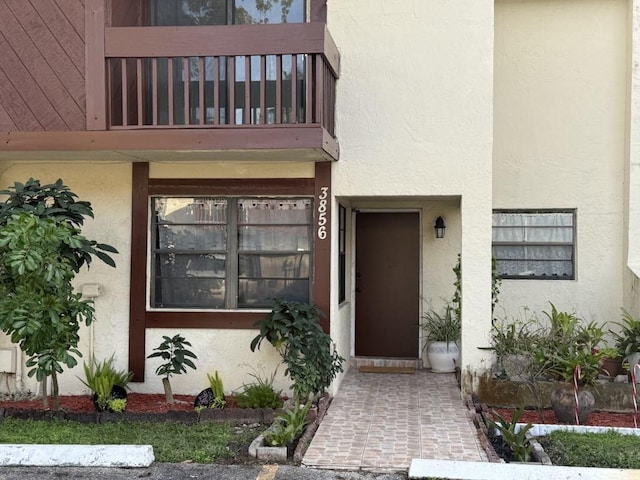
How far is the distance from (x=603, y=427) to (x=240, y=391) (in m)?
3.76

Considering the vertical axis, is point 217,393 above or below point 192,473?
above

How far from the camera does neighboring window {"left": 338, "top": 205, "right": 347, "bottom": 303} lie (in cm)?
783

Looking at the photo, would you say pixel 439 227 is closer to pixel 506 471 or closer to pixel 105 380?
pixel 506 471

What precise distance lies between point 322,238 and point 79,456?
3.33 metres

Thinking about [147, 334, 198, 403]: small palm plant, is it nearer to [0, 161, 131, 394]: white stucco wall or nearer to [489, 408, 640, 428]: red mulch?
[0, 161, 131, 394]: white stucco wall

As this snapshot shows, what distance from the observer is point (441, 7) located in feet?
23.1

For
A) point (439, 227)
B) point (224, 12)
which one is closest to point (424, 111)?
point (439, 227)

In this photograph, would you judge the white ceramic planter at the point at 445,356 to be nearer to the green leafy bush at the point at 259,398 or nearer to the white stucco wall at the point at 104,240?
the green leafy bush at the point at 259,398

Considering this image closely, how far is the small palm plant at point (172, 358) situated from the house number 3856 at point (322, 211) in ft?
6.28

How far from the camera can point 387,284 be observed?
8.90 metres

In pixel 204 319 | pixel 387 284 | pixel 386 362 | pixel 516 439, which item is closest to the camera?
pixel 516 439

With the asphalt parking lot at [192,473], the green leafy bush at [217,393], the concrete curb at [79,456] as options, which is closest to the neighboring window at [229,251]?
the green leafy bush at [217,393]

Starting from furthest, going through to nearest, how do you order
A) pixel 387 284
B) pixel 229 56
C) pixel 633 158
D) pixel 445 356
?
pixel 387 284, pixel 445 356, pixel 633 158, pixel 229 56

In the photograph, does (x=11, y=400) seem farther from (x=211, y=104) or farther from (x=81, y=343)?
(x=211, y=104)
